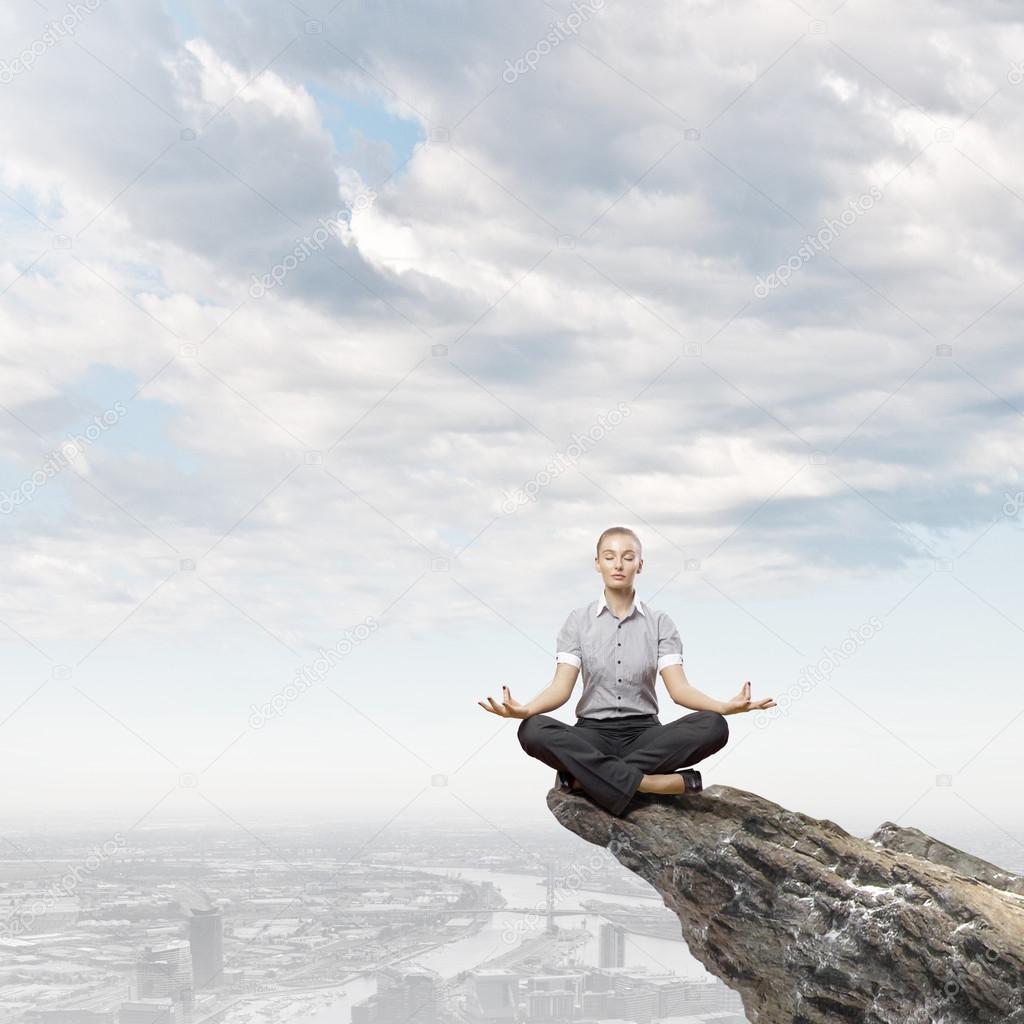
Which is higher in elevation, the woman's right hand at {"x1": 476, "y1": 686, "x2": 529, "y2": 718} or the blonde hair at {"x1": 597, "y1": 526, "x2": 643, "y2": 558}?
the blonde hair at {"x1": 597, "y1": 526, "x2": 643, "y2": 558}

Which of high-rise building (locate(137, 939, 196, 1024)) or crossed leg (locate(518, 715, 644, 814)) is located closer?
crossed leg (locate(518, 715, 644, 814))

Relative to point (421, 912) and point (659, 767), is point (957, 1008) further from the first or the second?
point (421, 912)

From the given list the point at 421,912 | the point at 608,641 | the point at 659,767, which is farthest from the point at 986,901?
the point at 421,912

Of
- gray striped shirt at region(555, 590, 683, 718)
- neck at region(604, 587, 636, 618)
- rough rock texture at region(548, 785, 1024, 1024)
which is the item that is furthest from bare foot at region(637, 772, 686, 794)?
neck at region(604, 587, 636, 618)

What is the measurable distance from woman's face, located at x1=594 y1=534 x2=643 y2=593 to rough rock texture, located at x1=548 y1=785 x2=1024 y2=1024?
4.78 feet

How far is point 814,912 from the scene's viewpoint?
7141 mm

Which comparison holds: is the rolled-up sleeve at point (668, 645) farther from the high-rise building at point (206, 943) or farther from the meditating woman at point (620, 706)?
the high-rise building at point (206, 943)

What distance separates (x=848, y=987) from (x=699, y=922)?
102cm

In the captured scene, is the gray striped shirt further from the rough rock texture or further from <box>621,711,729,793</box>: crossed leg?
the rough rock texture

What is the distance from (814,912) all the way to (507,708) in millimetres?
2416

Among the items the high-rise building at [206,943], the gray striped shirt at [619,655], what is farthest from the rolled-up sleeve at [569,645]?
the high-rise building at [206,943]

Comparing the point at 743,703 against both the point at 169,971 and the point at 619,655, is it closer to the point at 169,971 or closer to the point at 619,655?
the point at 619,655

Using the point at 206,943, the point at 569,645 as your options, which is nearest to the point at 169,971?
the point at 206,943

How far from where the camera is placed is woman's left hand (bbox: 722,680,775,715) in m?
6.92
